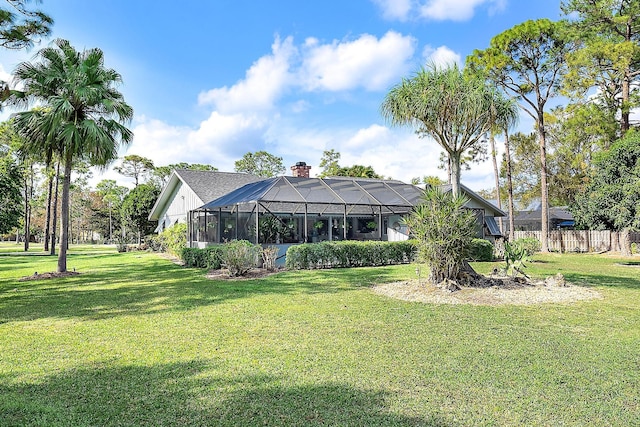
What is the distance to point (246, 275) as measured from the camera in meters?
11.5

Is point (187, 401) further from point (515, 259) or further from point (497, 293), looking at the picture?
point (515, 259)

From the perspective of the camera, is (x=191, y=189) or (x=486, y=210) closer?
(x=191, y=189)

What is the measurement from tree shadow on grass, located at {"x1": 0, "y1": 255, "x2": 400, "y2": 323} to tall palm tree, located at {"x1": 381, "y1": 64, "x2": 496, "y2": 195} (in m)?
4.16

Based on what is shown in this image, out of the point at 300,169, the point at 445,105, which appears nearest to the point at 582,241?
the point at 300,169

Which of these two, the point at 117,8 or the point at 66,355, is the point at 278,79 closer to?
the point at 117,8

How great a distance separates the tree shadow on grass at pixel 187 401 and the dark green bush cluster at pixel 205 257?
8384 mm

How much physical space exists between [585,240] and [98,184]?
162 ft

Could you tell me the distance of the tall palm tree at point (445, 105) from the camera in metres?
9.27

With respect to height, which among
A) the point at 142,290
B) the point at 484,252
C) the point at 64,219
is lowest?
the point at 142,290

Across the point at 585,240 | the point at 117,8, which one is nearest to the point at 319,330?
the point at 117,8

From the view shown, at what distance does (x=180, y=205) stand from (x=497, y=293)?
20.1 m

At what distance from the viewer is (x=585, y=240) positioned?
77.9 ft

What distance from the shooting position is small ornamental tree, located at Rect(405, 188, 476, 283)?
8.42 meters

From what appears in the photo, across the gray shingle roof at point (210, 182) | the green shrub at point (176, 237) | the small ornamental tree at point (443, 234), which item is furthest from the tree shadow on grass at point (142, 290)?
the gray shingle roof at point (210, 182)
